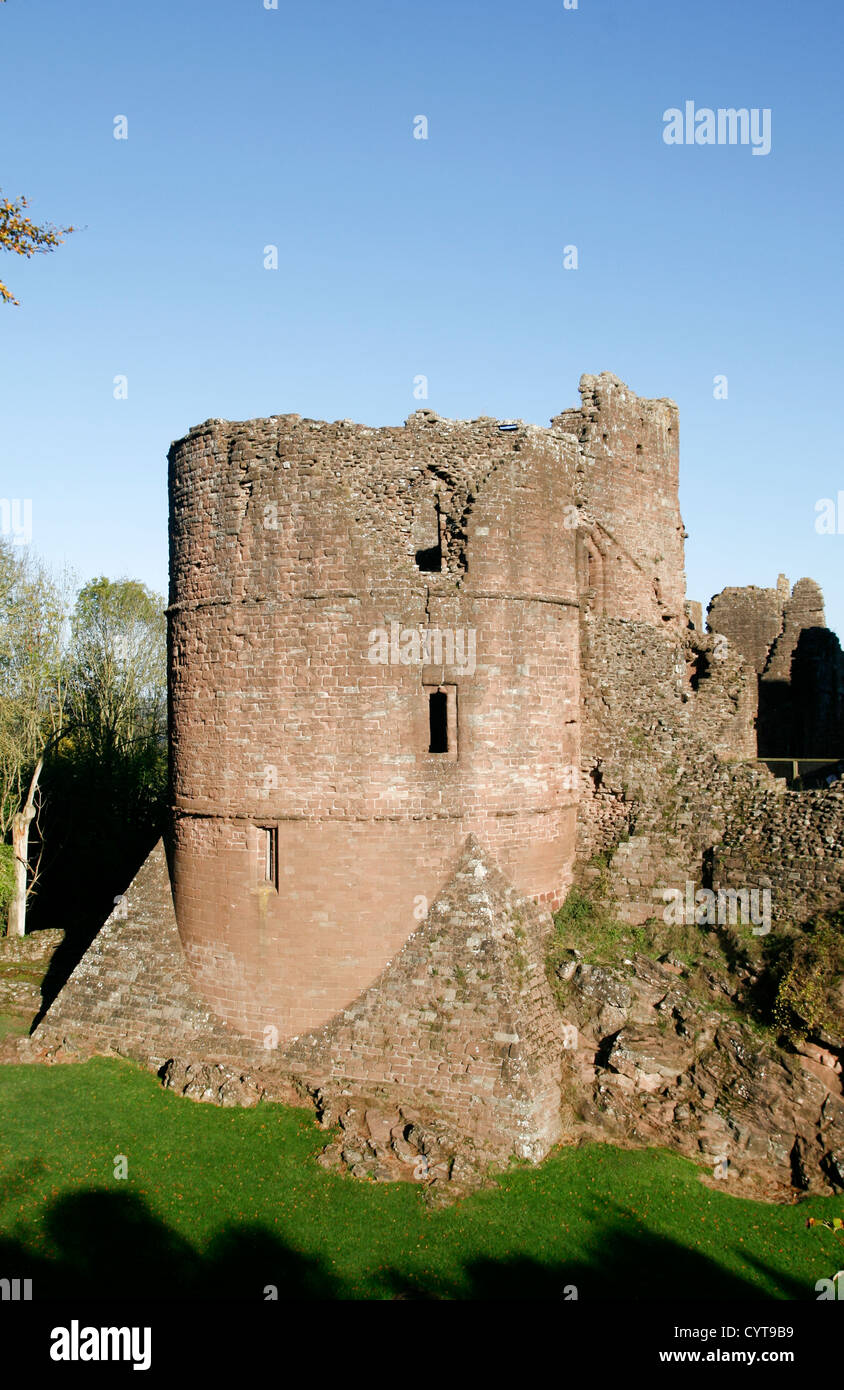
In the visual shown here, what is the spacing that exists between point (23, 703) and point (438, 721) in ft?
55.2

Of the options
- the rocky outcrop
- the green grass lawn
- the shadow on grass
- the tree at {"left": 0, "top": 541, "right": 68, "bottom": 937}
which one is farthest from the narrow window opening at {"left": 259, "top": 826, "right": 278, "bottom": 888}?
the tree at {"left": 0, "top": 541, "right": 68, "bottom": 937}

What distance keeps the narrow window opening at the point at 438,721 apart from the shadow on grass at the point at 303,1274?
6.46 meters

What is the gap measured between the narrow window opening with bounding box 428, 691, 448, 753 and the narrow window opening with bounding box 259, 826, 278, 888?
2677 mm

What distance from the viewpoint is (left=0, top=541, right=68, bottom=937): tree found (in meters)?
25.0

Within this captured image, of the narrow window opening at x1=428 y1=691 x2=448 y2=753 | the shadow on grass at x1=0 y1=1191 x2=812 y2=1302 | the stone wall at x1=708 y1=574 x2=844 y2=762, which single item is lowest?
the shadow on grass at x1=0 y1=1191 x2=812 y2=1302

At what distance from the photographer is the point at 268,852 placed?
1372 centimetres

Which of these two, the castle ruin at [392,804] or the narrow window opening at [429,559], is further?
the narrow window opening at [429,559]

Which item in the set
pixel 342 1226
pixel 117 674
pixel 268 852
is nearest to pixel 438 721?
pixel 268 852

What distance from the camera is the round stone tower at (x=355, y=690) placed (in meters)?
13.2

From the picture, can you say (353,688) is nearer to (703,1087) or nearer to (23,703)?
(703,1087)

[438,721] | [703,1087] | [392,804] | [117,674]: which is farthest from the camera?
[117,674]

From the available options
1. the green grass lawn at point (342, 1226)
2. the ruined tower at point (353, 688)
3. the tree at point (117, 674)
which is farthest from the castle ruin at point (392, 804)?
the tree at point (117, 674)

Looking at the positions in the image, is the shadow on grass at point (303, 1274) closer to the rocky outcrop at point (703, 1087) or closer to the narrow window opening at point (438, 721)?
the rocky outcrop at point (703, 1087)

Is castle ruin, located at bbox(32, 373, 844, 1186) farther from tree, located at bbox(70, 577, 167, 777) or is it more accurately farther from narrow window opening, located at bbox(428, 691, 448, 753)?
tree, located at bbox(70, 577, 167, 777)
